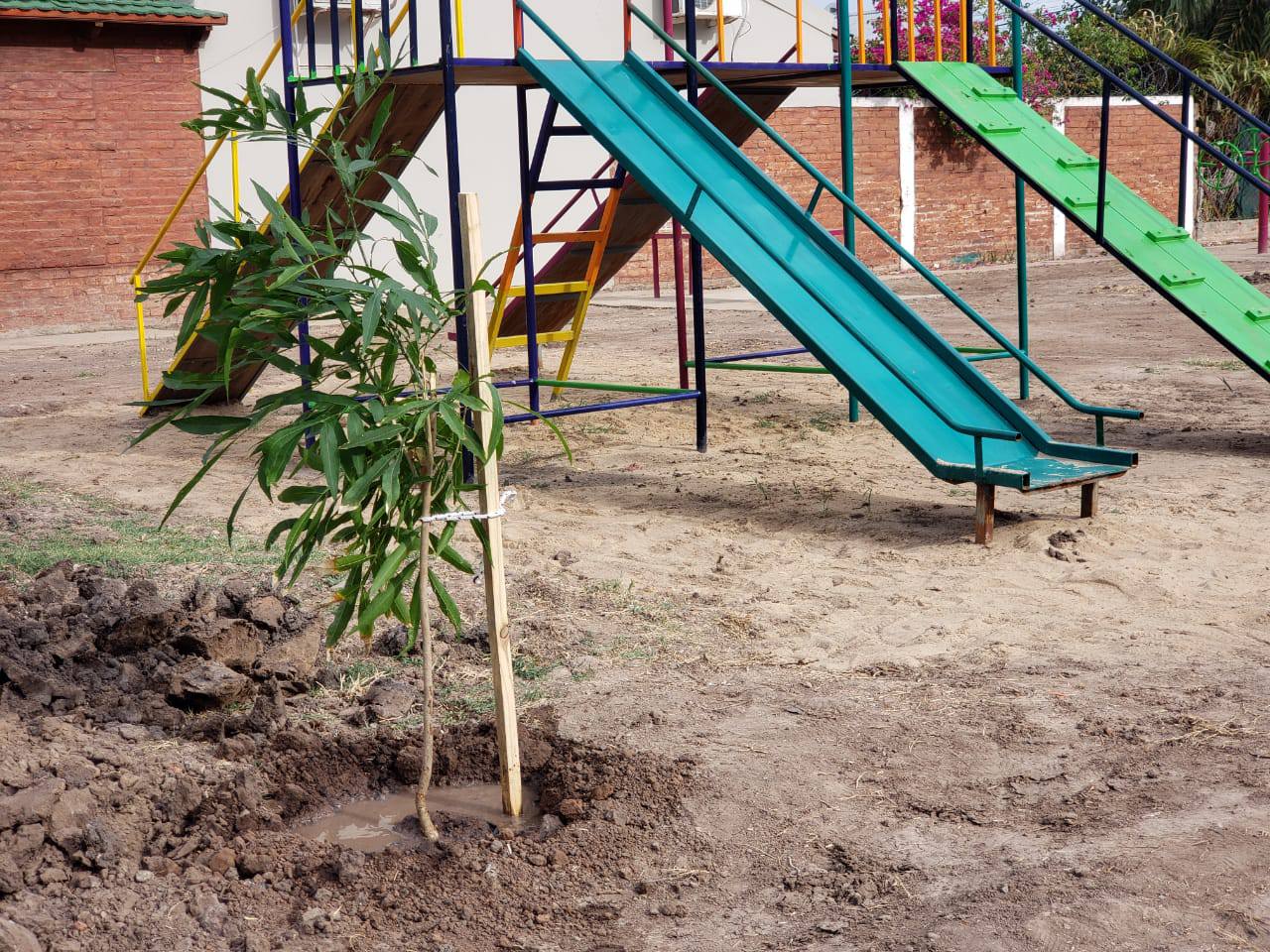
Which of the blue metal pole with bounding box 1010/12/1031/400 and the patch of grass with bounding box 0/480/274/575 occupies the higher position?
the blue metal pole with bounding box 1010/12/1031/400

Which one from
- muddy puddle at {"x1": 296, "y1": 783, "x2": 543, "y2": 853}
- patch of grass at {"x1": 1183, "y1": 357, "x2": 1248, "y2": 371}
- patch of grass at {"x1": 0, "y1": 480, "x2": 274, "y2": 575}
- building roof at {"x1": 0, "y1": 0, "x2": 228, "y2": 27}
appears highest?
building roof at {"x1": 0, "y1": 0, "x2": 228, "y2": 27}

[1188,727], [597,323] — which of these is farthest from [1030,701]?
[597,323]

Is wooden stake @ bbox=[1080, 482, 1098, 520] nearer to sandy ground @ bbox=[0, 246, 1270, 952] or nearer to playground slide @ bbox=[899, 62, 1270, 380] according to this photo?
sandy ground @ bbox=[0, 246, 1270, 952]

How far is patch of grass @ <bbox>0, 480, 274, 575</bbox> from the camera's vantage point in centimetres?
582

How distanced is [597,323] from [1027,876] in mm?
12851

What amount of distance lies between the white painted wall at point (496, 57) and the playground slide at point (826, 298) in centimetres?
985

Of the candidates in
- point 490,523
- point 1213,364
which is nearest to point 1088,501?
point 490,523

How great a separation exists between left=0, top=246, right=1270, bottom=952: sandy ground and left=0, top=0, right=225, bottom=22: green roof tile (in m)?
7.74

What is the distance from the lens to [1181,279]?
754 centimetres

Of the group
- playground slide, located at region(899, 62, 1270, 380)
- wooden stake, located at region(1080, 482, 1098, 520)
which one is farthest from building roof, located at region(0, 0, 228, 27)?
wooden stake, located at region(1080, 482, 1098, 520)

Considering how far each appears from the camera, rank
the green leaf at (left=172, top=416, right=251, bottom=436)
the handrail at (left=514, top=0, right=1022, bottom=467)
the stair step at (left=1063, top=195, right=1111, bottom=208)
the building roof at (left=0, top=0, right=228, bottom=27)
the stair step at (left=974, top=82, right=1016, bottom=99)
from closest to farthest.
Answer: the green leaf at (left=172, top=416, right=251, bottom=436)
the handrail at (left=514, top=0, right=1022, bottom=467)
the stair step at (left=1063, top=195, right=1111, bottom=208)
the stair step at (left=974, top=82, right=1016, bottom=99)
the building roof at (left=0, top=0, right=228, bottom=27)

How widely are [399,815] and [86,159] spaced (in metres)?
14.3

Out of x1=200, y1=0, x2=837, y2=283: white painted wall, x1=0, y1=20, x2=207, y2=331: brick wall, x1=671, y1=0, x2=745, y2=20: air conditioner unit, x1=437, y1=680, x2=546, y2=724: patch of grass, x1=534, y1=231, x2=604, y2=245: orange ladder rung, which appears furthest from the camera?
x1=671, y1=0, x2=745, y2=20: air conditioner unit

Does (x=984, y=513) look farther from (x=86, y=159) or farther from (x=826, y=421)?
(x=86, y=159)
